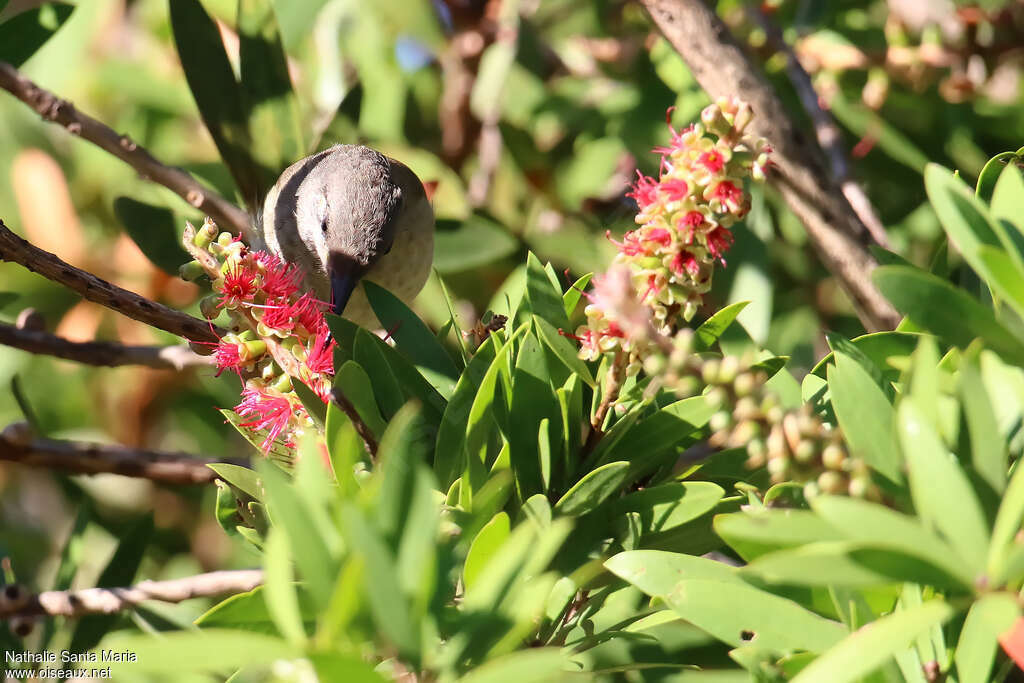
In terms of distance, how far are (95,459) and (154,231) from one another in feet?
1.96

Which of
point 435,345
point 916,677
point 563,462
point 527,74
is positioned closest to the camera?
point 916,677

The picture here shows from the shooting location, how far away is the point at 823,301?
10.0 feet

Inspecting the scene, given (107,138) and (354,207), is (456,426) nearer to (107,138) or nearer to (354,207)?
(107,138)

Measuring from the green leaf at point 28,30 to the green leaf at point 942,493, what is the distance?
6.01 feet

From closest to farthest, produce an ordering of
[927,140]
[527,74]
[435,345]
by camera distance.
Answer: [435,345], [927,140], [527,74]

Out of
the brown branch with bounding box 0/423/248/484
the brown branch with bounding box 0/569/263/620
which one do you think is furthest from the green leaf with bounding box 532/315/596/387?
the brown branch with bounding box 0/423/248/484

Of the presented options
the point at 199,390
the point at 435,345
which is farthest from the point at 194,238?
the point at 199,390

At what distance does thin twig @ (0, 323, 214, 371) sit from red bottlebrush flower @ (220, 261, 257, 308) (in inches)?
22.8

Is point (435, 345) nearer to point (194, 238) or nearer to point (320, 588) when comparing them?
point (194, 238)

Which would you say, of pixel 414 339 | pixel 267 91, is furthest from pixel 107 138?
pixel 414 339

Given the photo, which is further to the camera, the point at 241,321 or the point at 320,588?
the point at 241,321

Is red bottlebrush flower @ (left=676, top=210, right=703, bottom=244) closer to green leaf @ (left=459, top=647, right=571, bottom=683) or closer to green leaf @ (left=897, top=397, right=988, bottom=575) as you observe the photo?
green leaf @ (left=897, top=397, right=988, bottom=575)

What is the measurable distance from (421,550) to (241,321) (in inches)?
27.6

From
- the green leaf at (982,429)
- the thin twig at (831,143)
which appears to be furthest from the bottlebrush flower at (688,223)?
the thin twig at (831,143)
